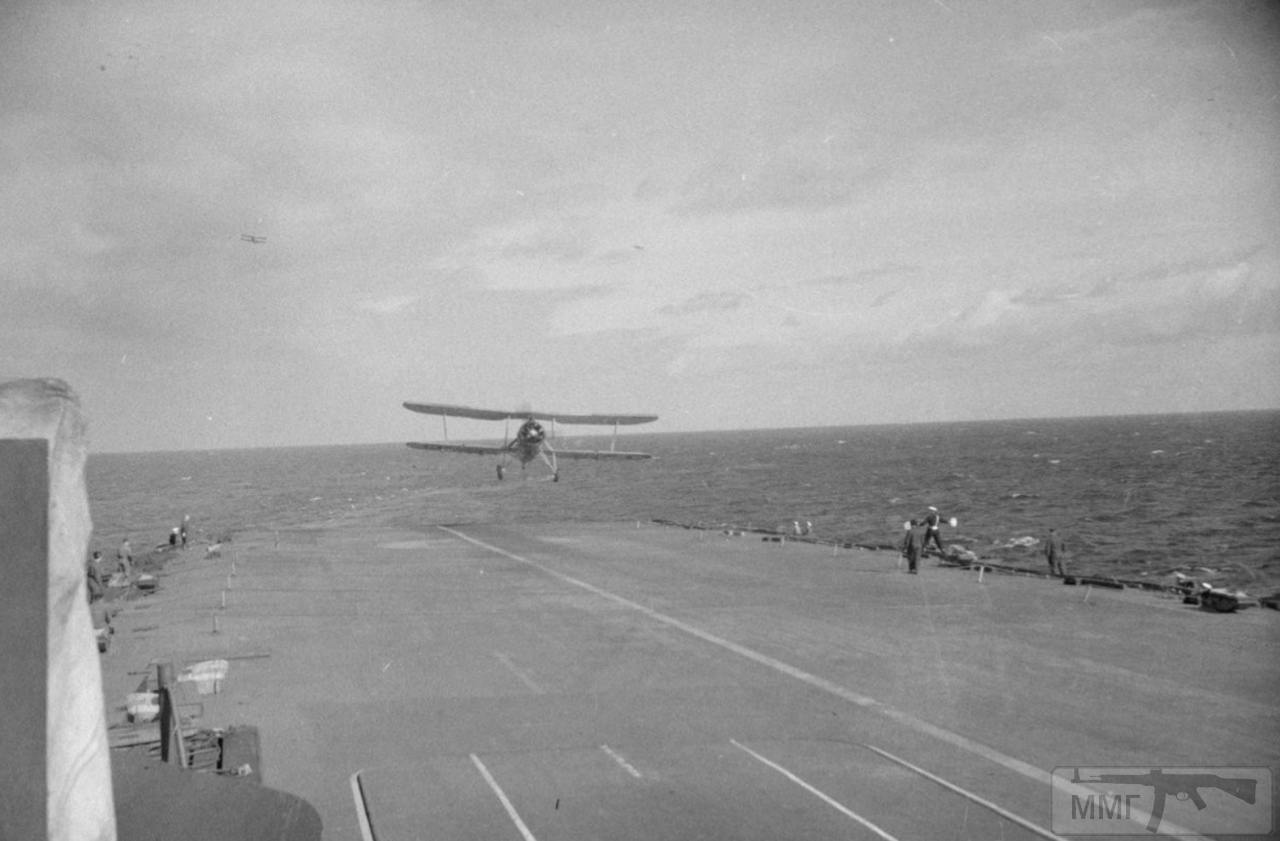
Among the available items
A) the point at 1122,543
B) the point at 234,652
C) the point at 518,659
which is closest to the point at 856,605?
the point at 518,659

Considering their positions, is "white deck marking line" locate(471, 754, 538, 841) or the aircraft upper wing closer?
"white deck marking line" locate(471, 754, 538, 841)

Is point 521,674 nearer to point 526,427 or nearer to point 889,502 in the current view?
point 526,427

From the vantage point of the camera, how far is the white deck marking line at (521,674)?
1833 centimetres

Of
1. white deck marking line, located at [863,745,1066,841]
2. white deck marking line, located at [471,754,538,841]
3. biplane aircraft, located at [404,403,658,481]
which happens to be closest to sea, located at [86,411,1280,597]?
biplane aircraft, located at [404,403,658,481]

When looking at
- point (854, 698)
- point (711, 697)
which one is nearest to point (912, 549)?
point (854, 698)

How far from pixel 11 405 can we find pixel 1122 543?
68239 mm

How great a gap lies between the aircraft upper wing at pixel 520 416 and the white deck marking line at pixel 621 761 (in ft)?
110

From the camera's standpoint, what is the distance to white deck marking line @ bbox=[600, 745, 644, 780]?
13.5m

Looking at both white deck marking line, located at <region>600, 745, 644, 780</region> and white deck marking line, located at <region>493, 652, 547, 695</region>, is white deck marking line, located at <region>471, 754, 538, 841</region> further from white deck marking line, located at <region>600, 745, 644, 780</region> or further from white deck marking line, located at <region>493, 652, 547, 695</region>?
white deck marking line, located at <region>493, 652, 547, 695</region>

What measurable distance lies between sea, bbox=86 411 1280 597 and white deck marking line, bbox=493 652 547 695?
26.7 metres

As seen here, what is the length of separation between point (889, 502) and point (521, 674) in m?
78.3

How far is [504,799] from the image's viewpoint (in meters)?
12.6

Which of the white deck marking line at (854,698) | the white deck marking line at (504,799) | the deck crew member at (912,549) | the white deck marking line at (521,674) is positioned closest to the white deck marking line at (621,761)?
the white deck marking line at (504,799)

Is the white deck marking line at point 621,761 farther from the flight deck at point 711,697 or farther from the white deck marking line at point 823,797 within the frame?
the white deck marking line at point 823,797
